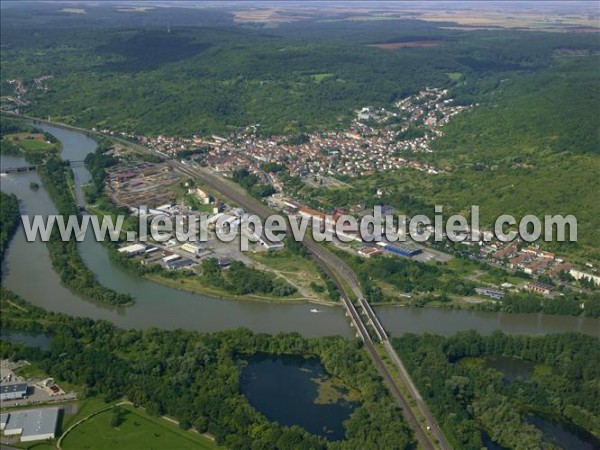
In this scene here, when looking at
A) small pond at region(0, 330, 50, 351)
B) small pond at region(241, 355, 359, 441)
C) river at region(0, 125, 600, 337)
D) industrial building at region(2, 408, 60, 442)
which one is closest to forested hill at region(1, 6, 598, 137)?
river at region(0, 125, 600, 337)

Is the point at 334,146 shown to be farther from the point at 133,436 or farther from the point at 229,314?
the point at 133,436

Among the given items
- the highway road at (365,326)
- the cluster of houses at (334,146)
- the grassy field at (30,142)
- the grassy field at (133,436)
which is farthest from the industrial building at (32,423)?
the grassy field at (30,142)

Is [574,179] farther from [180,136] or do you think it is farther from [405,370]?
[180,136]

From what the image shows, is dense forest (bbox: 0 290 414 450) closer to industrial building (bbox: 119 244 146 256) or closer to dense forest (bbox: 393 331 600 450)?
dense forest (bbox: 393 331 600 450)

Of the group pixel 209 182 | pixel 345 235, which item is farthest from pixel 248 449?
A: pixel 209 182

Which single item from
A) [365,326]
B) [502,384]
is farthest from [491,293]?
[502,384]
